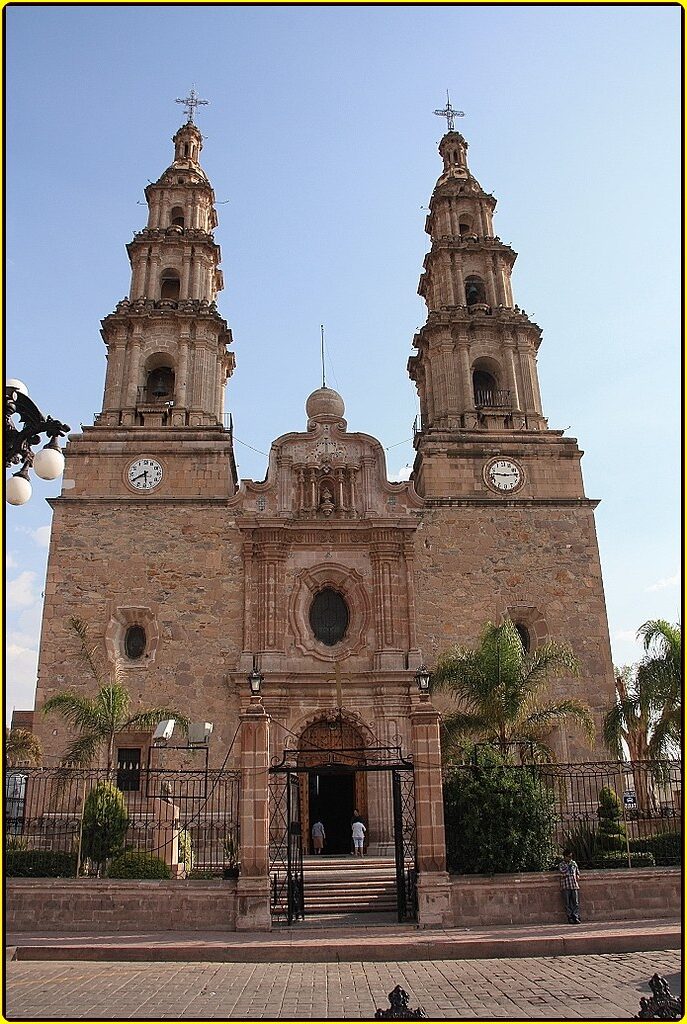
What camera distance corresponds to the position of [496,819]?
1438 centimetres

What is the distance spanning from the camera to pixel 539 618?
24.4 metres

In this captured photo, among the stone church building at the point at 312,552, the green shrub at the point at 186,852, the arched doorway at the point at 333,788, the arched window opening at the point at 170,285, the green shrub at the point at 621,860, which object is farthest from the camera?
the arched window opening at the point at 170,285

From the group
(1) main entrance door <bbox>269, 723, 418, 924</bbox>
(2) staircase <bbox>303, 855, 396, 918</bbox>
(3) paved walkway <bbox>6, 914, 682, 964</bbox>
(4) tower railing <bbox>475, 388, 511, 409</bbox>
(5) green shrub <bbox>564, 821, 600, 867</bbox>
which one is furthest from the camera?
(4) tower railing <bbox>475, 388, 511, 409</bbox>

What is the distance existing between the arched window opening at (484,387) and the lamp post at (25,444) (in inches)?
841

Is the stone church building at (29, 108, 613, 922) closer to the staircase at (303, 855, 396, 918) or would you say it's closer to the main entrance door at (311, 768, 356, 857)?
the main entrance door at (311, 768, 356, 857)

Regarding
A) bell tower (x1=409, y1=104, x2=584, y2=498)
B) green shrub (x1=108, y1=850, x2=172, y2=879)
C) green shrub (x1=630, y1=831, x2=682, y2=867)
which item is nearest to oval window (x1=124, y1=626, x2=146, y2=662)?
green shrub (x1=108, y1=850, x2=172, y2=879)

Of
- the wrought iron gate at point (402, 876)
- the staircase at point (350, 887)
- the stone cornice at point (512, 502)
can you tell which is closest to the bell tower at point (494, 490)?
the stone cornice at point (512, 502)

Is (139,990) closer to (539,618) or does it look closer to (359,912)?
(359,912)

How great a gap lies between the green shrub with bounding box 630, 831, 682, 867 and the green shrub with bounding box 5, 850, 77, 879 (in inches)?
426

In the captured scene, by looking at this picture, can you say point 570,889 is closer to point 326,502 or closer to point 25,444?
point 25,444

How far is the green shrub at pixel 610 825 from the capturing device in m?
16.0

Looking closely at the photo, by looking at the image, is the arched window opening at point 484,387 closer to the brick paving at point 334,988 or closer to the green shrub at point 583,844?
the green shrub at point 583,844

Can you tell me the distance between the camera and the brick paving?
8.09 metres

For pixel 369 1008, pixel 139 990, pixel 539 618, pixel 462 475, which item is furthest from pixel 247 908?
pixel 462 475
